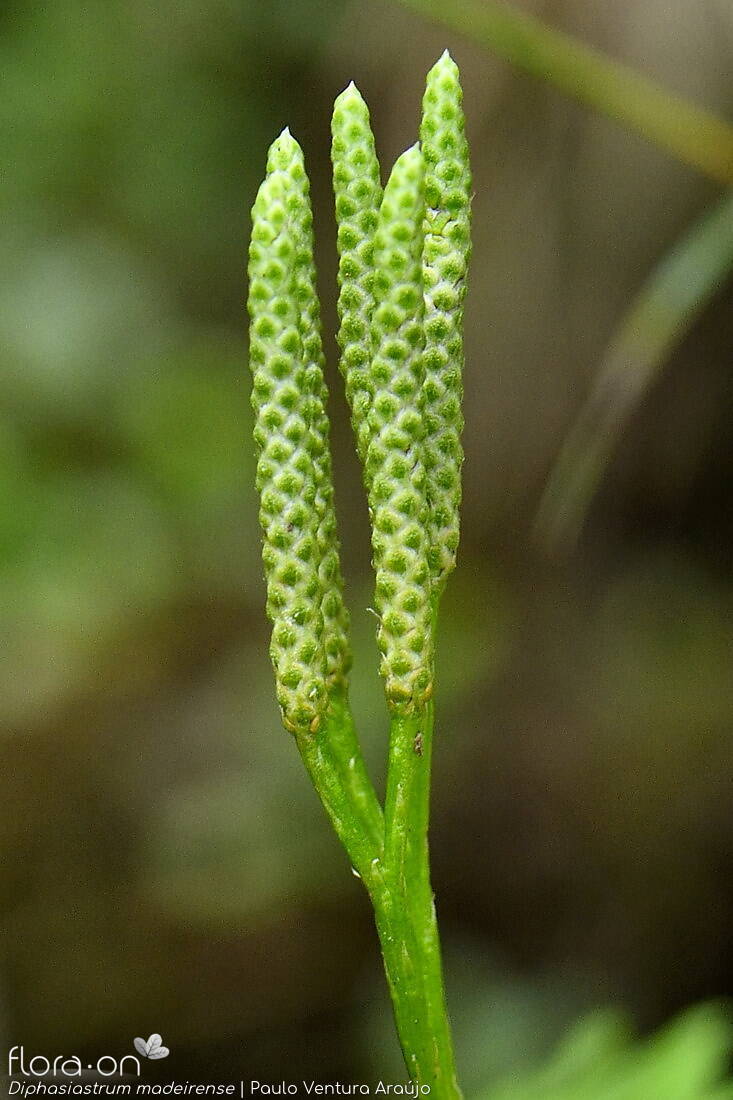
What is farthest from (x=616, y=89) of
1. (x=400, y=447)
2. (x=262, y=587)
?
(x=262, y=587)

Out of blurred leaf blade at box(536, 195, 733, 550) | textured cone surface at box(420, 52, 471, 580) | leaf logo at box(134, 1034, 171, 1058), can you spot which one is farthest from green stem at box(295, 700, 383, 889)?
leaf logo at box(134, 1034, 171, 1058)

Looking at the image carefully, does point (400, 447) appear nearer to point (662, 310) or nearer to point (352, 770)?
point (352, 770)

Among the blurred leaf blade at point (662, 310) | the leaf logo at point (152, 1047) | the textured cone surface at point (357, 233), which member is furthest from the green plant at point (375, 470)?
the leaf logo at point (152, 1047)

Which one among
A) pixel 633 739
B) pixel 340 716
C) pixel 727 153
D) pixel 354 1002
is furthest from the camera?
pixel 633 739

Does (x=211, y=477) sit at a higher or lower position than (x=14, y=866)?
higher

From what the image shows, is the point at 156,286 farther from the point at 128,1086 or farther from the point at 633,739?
the point at 128,1086

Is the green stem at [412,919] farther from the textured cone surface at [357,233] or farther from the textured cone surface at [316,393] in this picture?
the textured cone surface at [357,233]

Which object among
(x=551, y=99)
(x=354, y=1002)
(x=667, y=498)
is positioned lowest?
(x=354, y=1002)

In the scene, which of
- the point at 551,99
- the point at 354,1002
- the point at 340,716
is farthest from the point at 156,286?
the point at 340,716
